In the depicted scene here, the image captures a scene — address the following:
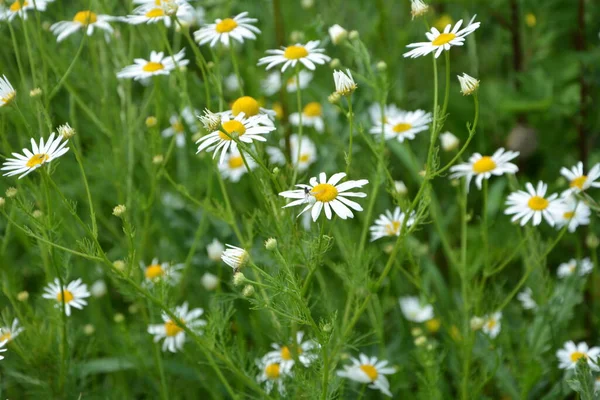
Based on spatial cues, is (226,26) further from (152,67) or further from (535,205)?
(535,205)

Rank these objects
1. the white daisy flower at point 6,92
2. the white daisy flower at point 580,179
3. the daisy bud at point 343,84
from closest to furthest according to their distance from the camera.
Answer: the daisy bud at point 343,84, the white daisy flower at point 6,92, the white daisy flower at point 580,179

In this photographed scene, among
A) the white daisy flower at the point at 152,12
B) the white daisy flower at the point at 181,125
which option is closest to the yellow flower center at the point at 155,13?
the white daisy flower at the point at 152,12

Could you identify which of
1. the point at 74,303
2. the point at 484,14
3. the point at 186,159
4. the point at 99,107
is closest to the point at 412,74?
the point at 484,14

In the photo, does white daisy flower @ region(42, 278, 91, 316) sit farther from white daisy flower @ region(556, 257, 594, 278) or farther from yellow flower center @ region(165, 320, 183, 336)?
white daisy flower @ region(556, 257, 594, 278)

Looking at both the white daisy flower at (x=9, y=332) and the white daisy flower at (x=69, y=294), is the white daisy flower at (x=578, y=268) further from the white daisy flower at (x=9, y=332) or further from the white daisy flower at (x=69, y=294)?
Answer: the white daisy flower at (x=9, y=332)

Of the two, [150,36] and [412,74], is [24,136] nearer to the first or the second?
[150,36]

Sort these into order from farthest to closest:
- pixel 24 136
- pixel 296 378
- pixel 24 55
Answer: pixel 24 55
pixel 24 136
pixel 296 378
